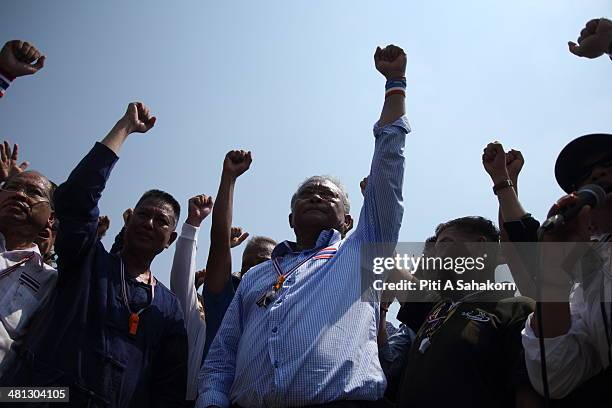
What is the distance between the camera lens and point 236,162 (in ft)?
13.3

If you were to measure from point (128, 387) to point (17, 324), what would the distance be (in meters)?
0.71

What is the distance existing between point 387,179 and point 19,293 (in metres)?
2.23

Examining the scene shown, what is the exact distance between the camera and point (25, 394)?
2.74 meters

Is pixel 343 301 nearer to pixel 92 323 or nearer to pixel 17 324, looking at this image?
pixel 92 323

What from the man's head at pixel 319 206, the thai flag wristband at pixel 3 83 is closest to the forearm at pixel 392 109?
the man's head at pixel 319 206

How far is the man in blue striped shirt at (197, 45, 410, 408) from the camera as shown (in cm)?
271

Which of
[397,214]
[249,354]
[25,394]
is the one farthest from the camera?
[397,214]

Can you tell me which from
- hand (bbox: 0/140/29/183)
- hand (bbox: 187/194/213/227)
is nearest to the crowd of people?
hand (bbox: 187/194/213/227)

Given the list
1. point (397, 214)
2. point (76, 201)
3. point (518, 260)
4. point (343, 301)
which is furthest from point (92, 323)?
point (518, 260)

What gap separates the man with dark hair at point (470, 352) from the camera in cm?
282

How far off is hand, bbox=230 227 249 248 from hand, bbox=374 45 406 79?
104 inches

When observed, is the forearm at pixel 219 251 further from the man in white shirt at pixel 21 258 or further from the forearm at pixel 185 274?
the man in white shirt at pixel 21 258

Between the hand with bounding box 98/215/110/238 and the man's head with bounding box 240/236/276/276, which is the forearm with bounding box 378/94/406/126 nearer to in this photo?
the man's head with bounding box 240/236/276/276

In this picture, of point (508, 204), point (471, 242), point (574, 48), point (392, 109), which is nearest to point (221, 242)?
point (392, 109)
